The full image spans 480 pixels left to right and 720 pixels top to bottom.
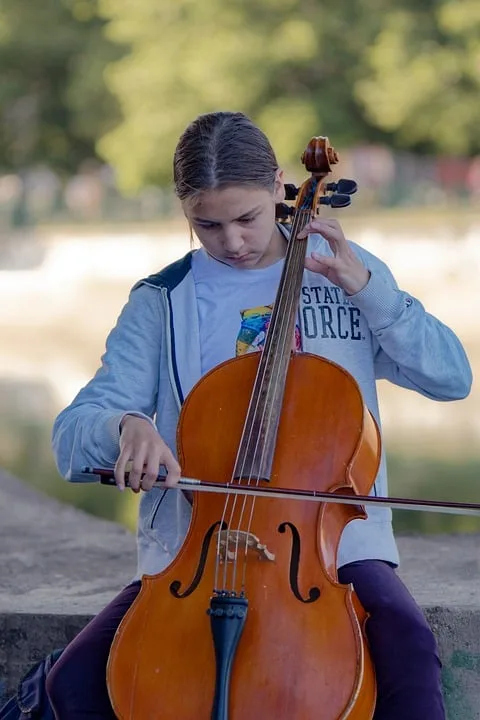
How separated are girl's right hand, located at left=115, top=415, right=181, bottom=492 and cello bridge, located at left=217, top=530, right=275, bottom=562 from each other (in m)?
0.11

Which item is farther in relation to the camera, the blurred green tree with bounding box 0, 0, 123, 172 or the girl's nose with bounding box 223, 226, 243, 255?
the blurred green tree with bounding box 0, 0, 123, 172

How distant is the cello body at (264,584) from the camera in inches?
63.2

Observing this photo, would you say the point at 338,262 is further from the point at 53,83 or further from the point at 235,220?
the point at 53,83

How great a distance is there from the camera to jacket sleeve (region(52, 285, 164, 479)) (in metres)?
1.91

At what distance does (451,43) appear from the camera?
18609 millimetres

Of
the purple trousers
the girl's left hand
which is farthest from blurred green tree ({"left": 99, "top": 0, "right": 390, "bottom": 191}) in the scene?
the purple trousers

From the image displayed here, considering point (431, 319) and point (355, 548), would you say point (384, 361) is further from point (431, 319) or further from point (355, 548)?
point (355, 548)

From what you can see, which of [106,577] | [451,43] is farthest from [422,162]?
[106,577]

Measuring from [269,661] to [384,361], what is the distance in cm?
65

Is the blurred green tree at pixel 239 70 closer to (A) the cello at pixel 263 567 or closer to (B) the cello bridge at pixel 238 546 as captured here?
(A) the cello at pixel 263 567

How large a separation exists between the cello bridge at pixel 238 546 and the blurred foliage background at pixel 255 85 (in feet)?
45.5

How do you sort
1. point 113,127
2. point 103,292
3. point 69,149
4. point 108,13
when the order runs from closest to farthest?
1. point 103,292
2. point 108,13
3. point 113,127
4. point 69,149

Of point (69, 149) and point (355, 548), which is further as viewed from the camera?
point (69, 149)

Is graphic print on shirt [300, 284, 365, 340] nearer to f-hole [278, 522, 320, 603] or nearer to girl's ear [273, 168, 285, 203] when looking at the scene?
girl's ear [273, 168, 285, 203]
